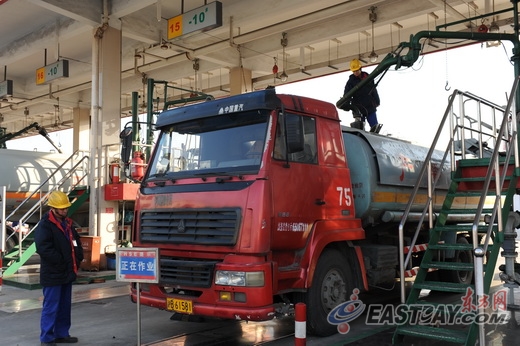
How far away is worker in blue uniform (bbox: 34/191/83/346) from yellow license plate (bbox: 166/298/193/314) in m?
1.35

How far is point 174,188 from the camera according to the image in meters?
6.10

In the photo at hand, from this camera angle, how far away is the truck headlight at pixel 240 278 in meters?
5.26

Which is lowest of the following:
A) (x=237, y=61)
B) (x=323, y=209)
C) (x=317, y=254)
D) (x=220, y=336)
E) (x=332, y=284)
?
(x=220, y=336)

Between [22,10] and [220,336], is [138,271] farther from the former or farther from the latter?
[22,10]

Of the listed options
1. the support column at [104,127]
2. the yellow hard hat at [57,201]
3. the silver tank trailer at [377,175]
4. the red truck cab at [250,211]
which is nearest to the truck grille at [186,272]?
the red truck cab at [250,211]

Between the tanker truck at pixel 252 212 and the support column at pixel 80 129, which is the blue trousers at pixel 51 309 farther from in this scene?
the support column at pixel 80 129

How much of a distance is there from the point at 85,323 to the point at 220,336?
7.33 feet

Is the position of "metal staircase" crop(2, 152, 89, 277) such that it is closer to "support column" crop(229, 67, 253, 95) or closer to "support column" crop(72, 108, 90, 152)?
"support column" crop(229, 67, 253, 95)

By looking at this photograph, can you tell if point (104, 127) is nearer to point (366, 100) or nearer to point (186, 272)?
point (366, 100)

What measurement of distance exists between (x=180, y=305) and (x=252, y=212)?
1341 millimetres

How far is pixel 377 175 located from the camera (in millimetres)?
7504

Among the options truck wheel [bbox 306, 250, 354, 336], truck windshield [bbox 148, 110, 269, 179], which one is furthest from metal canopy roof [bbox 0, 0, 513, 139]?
truck wheel [bbox 306, 250, 354, 336]

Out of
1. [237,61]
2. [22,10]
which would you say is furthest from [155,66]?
[22,10]

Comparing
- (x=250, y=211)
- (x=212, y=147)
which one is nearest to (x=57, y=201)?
(x=212, y=147)
